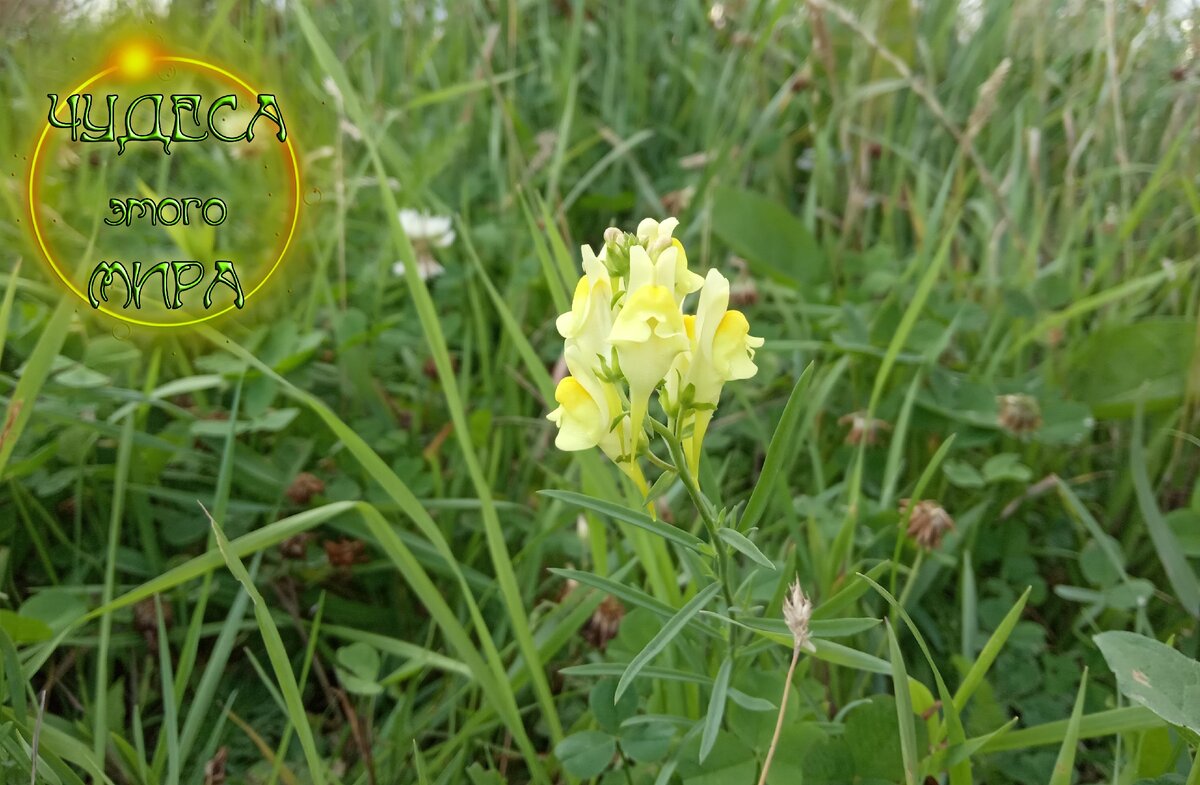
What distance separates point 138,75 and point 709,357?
124cm

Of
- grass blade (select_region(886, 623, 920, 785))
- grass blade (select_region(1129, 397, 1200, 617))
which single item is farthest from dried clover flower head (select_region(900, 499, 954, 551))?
grass blade (select_region(886, 623, 920, 785))

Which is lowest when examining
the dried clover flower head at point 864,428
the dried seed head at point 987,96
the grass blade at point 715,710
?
the grass blade at point 715,710

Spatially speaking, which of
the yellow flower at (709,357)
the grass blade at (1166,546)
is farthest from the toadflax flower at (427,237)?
the grass blade at (1166,546)

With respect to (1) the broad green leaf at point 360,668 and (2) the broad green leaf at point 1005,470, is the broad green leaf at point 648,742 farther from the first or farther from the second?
(2) the broad green leaf at point 1005,470

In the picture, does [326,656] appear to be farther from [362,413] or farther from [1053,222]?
[1053,222]

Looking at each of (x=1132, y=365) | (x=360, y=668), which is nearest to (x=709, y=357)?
(x=360, y=668)

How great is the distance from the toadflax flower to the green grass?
6cm

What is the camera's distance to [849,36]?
8.11ft

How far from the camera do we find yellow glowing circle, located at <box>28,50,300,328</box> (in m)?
1.45

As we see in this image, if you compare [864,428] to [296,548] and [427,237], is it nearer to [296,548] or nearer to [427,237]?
[296,548]

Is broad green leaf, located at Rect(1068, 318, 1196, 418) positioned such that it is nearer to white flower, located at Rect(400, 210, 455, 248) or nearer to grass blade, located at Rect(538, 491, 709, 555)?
grass blade, located at Rect(538, 491, 709, 555)

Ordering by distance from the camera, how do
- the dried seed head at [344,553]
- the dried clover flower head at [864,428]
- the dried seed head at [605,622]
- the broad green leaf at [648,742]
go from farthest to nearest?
the dried clover flower head at [864,428] → the dried seed head at [344,553] → the dried seed head at [605,622] → the broad green leaf at [648,742]

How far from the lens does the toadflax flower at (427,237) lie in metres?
1.96

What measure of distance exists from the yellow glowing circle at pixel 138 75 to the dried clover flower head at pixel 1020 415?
49.1 inches
